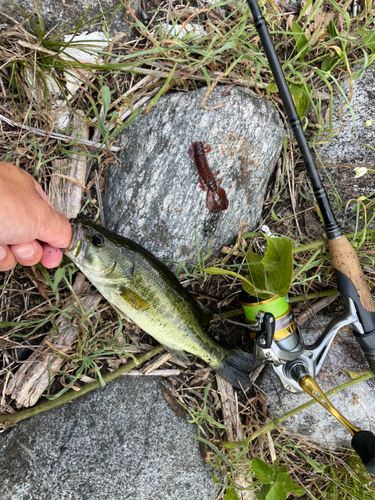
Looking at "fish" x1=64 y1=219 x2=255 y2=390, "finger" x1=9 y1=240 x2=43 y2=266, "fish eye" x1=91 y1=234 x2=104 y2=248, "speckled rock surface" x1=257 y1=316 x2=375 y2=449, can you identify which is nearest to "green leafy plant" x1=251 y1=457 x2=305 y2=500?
"speckled rock surface" x1=257 y1=316 x2=375 y2=449

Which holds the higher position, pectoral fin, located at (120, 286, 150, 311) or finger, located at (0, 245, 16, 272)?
finger, located at (0, 245, 16, 272)

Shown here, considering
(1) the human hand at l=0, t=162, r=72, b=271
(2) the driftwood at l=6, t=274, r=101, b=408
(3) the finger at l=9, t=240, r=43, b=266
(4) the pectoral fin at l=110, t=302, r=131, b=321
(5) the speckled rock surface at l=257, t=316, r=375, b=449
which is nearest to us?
(1) the human hand at l=0, t=162, r=72, b=271

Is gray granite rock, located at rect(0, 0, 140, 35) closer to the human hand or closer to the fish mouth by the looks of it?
the human hand

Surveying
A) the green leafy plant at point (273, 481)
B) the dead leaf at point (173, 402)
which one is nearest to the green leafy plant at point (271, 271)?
the dead leaf at point (173, 402)

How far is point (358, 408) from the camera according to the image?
330 cm

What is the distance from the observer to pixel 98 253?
8.66 ft

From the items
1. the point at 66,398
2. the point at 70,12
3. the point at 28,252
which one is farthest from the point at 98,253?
the point at 70,12

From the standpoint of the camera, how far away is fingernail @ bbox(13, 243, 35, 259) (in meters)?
2.47

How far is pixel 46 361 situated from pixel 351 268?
2.56 m

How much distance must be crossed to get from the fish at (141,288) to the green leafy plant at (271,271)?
0.36 metres

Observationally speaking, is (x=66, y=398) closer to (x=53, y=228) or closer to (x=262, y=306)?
(x=53, y=228)

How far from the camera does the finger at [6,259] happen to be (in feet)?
Result: 8.20

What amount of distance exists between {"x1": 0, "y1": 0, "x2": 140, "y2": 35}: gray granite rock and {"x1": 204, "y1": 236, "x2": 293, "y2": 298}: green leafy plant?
214 cm

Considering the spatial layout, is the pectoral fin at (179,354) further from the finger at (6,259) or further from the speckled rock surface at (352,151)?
the speckled rock surface at (352,151)
